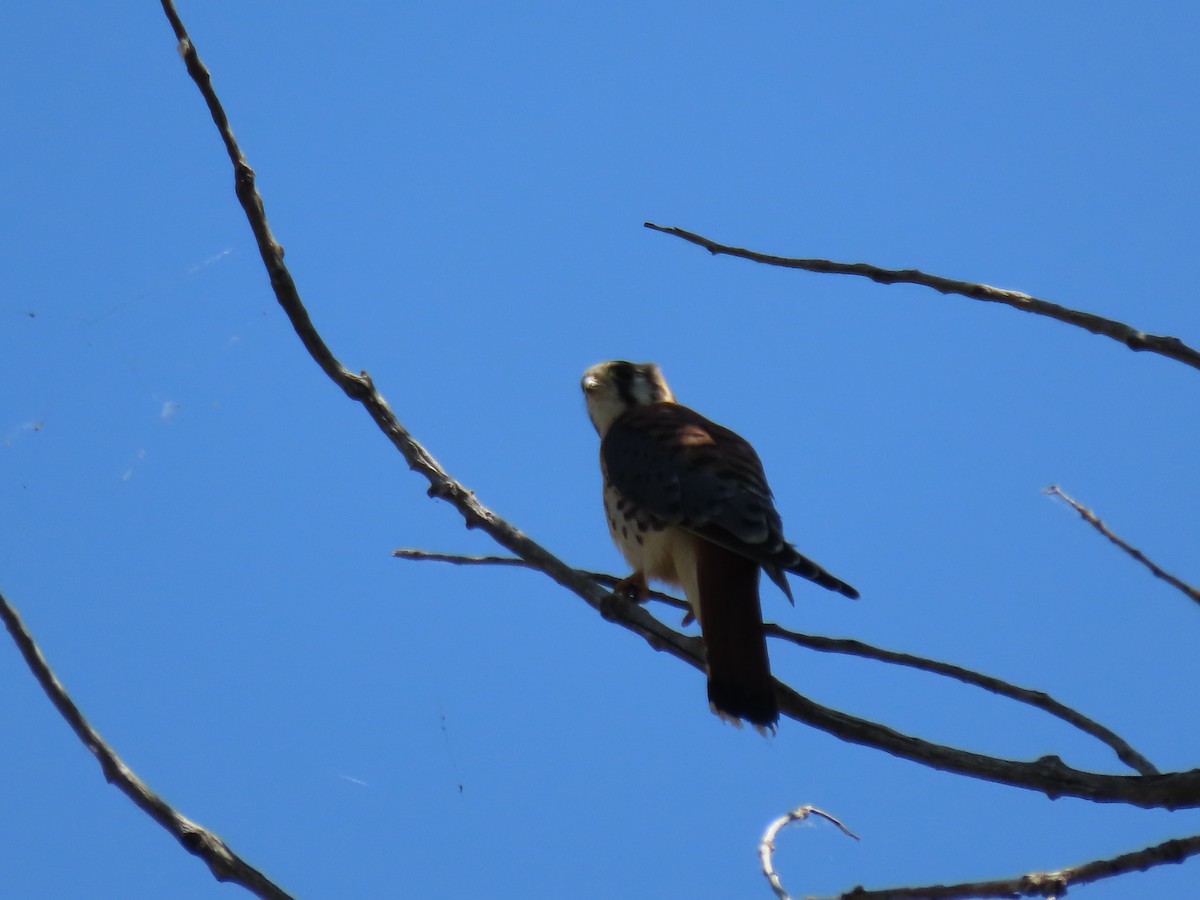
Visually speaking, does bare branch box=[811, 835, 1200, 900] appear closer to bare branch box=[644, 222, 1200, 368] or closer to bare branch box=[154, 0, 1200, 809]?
bare branch box=[154, 0, 1200, 809]

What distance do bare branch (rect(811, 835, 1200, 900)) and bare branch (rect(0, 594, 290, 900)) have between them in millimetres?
752

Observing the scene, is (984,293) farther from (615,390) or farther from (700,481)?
(615,390)

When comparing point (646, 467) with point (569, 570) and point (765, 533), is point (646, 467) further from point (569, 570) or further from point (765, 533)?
point (569, 570)

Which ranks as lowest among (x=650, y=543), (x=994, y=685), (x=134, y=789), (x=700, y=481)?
(x=134, y=789)

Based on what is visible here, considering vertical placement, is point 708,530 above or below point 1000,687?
above

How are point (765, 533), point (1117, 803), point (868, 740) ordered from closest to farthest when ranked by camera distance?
point (1117, 803) → point (868, 740) → point (765, 533)

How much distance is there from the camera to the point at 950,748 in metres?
1.86

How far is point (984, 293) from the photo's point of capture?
1.85 m

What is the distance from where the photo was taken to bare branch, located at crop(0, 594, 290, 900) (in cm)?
163

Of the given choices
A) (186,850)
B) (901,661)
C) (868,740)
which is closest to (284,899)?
(186,850)

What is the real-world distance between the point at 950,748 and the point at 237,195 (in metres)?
1.50

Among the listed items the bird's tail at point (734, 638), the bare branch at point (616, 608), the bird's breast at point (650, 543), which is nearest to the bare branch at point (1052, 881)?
the bare branch at point (616, 608)

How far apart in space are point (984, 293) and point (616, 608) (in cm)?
92

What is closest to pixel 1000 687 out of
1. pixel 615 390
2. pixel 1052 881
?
pixel 1052 881
